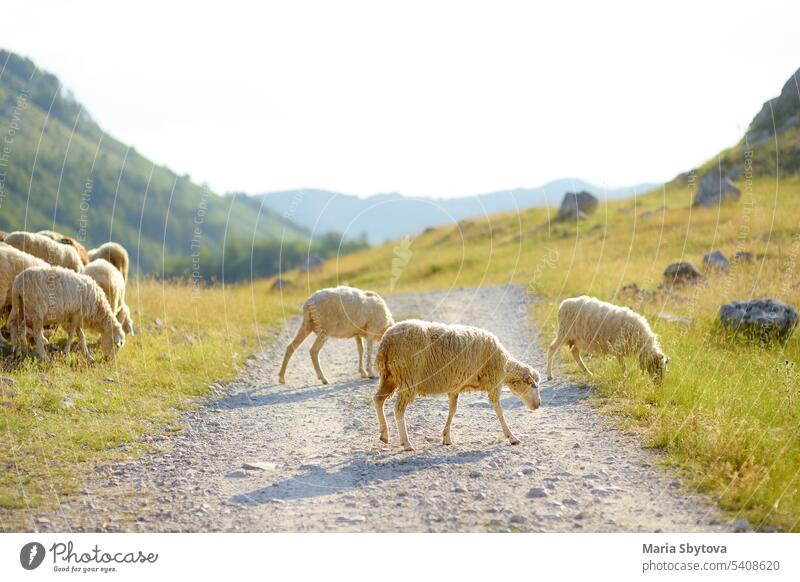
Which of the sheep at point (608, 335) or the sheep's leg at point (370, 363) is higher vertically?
the sheep at point (608, 335)

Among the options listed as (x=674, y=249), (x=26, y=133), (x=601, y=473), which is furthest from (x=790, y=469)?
(x=26, y=133)

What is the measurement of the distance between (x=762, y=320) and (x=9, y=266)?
46.1ft

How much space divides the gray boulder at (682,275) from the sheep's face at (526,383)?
508 inches

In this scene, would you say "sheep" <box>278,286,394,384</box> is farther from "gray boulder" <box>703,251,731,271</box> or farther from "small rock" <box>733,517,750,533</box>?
"gray boulder" <box>703,251,731,271</box>

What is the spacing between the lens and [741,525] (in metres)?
6.69

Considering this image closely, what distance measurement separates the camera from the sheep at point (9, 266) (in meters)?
14.0

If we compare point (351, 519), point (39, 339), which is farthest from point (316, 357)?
point (351, 519)

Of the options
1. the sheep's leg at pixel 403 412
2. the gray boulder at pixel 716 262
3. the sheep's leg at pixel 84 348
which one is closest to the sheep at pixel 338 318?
the sheep's leg at pixel 84 348

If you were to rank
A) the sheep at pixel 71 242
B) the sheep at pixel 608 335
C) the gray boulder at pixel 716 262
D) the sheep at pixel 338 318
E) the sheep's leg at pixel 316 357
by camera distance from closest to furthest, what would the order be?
1. the sheep at pixel 608 335
2. the sheep's leg at pixel 316 357
3. the sheep at pixel 338 318
4. the sheep at pixel 71 242
5. the gray boulder at pixel 716 262

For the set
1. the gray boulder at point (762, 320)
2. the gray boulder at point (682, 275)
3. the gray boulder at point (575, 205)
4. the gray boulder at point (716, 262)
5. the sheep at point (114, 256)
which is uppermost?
the gray boulder at point (575, 205)

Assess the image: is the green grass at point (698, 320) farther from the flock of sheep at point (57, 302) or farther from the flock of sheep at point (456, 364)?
the flock of sheep at point (57, 302)

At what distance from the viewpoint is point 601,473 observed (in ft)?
26.8

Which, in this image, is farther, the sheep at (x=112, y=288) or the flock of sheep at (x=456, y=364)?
the sheep at (x=112, y=288)
